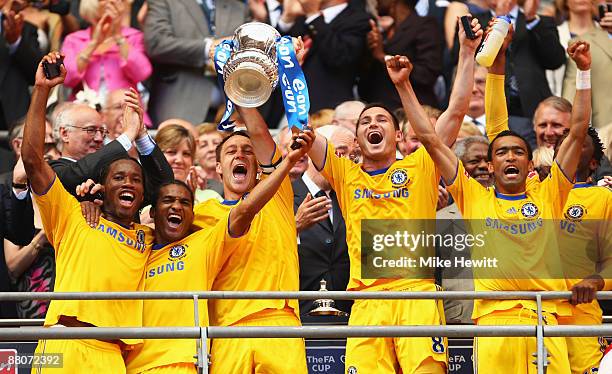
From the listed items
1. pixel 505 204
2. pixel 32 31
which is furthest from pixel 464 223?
pixel 32 31

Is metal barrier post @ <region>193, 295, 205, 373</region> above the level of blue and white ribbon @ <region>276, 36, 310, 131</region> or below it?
below

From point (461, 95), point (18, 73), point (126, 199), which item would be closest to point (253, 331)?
point (126, 199)

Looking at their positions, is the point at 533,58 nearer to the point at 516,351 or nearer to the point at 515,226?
the point at 515,226

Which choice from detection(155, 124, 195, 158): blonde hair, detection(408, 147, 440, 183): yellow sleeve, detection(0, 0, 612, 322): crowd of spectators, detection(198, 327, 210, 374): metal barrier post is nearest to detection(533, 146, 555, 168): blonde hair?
detection(0, 0, 612, 322): crowd of spectators

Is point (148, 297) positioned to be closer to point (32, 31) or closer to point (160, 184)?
point (160, 184)

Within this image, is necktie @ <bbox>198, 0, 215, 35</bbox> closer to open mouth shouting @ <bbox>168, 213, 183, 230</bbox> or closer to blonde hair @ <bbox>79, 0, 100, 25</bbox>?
blonde hair @ <bbox>79, 0, 100, 25</bbox>

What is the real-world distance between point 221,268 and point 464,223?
5.91ft

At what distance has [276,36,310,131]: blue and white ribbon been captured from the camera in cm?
1021

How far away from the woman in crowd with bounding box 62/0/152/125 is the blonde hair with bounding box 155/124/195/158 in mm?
1504

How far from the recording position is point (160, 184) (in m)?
10.8

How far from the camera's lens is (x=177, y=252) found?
10352mm

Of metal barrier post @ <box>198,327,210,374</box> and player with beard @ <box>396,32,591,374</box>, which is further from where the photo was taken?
player with beard @ <box>396,32,591,374</box>

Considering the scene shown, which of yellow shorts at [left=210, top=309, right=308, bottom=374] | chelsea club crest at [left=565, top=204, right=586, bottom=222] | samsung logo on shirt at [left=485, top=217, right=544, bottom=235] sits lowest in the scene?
yellow shorts at [left=210, top=309, right=308, bottom=374]

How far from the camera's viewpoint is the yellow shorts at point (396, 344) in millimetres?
10094
